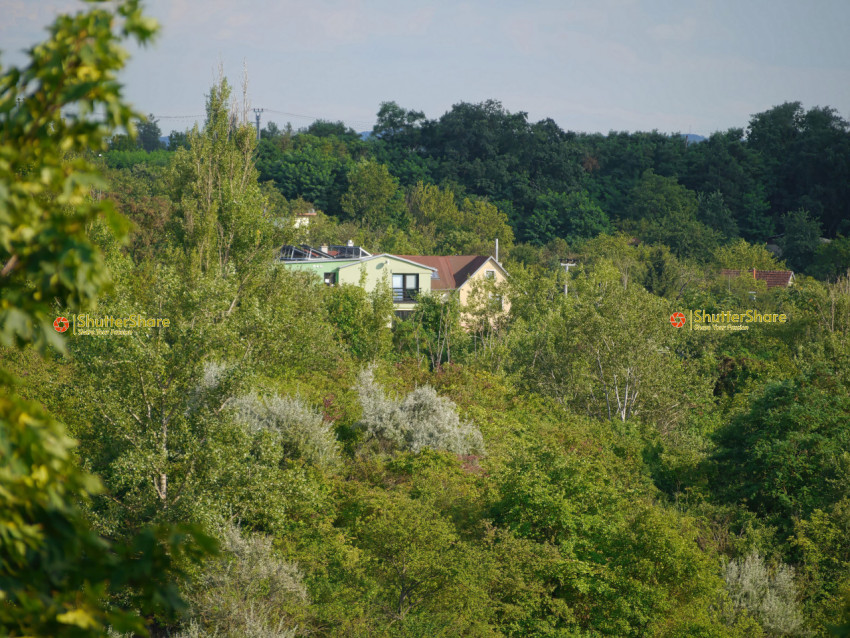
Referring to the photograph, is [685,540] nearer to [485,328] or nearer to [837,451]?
[837,451]

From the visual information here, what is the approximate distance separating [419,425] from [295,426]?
3.49m

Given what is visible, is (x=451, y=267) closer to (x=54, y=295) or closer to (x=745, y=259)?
(x=745, y=259)

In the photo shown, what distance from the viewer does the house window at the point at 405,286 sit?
43438 mm

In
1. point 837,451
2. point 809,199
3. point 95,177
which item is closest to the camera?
point 95,177

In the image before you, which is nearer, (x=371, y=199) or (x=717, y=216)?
(x=371, y=199)

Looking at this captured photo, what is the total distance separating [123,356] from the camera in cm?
1187

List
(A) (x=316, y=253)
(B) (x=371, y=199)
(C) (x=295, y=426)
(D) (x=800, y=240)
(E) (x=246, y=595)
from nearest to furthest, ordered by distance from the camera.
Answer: (E) (x=246, y=595)
(C) (x=295, y=426)
(A) (x=316, y=253)
(D) (x=800, y=240)
(B) (x=371, y=199)

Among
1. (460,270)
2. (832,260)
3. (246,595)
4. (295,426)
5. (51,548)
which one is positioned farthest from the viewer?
(832,260)

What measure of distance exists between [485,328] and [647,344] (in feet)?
45.4

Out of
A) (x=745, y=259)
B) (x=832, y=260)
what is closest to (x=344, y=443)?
(x=745, y=259)

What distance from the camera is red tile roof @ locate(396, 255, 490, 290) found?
47.8 m

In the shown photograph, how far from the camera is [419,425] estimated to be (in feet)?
62.4

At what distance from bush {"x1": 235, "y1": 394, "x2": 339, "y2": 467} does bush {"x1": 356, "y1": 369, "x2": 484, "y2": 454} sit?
80.0 inches

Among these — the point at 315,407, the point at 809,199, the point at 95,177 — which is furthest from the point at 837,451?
the point at 809,199
